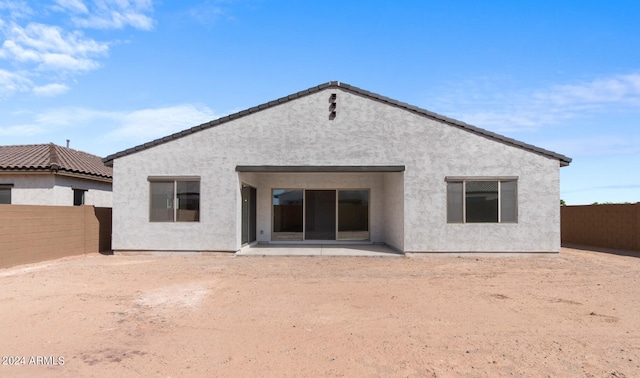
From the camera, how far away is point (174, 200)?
13.4 metres

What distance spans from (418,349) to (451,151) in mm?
9548

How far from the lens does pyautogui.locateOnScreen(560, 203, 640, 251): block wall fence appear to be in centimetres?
1627

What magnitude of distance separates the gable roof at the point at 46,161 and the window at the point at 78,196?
2.65ft

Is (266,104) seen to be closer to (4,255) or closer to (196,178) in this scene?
(196,178)

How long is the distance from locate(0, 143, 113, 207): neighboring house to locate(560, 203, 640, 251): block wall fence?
23.4 meters

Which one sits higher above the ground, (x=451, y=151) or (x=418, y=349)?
(x=451, y=151)

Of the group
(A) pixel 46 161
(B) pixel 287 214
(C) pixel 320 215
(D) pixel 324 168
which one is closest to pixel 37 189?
(A) pixel 46 161

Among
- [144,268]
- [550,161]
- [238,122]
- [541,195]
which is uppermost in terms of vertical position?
[238,122]

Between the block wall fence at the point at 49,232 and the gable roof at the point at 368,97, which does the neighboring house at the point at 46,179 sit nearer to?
the block wall fence at the point at 49,232

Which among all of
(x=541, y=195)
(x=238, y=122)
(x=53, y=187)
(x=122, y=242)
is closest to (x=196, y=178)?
(x=238, y=122)

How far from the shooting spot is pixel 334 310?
6523mm

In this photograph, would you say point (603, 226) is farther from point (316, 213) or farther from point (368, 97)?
point (316, 213)

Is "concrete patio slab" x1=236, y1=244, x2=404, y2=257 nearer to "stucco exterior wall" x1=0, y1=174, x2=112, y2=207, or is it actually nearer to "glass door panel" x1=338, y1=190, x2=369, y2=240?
"glass door panel" x1=338, y1=190, x2=369, y2=240

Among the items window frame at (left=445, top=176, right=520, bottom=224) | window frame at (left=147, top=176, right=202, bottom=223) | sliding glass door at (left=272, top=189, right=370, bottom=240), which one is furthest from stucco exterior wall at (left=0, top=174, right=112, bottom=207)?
window frame at (left=445, top=176, right=520, bottom=224)
